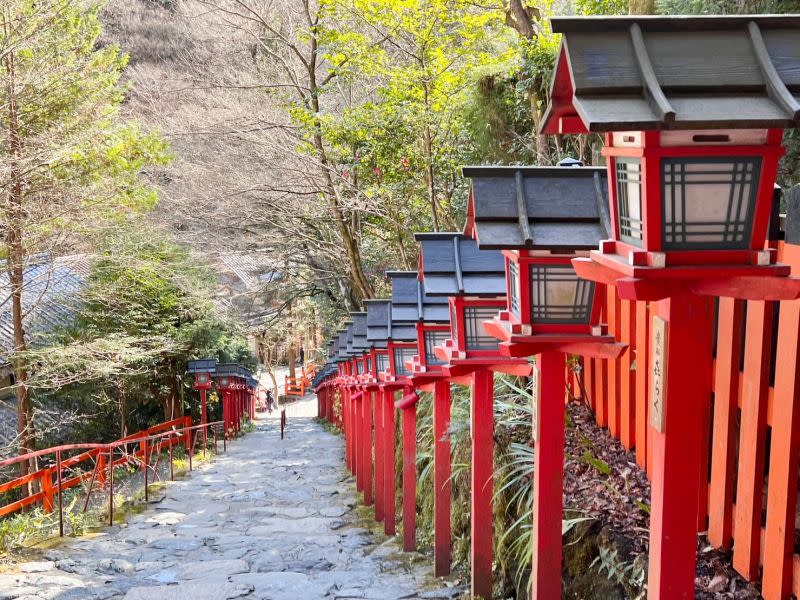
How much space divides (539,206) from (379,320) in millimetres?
5970

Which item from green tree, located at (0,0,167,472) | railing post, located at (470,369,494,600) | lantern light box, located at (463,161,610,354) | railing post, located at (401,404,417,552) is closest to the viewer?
lantern light box, located at (463,161,610,354)

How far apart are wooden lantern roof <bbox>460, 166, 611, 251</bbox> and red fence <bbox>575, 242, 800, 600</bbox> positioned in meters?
0.76

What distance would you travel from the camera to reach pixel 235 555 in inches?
340

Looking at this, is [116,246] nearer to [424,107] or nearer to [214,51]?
[214,51]

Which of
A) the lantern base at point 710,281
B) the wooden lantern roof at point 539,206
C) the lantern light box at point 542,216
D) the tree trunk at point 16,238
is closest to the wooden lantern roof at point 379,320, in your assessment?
the lantern light box at point 542,216

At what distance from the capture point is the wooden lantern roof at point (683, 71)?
6.84 ft

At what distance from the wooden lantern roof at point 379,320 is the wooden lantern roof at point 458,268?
355 cm

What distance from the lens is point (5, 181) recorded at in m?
11.9

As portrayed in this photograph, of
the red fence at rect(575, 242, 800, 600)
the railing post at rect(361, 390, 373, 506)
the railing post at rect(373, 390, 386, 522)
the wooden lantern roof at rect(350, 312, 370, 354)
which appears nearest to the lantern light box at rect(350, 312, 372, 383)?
the wooden lantern roof at rect(350, 312, 370, 354)

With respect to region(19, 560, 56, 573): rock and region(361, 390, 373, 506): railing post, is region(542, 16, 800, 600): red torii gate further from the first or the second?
region(361, 390, 373, 506): railing post

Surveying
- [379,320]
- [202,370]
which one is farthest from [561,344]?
[202,370]

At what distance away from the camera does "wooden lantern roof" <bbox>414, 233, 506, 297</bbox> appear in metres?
5.74

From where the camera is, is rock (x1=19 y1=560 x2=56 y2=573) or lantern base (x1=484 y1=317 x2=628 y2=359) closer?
lantern base (x1=484 y1=317 x2=628 y2=359)

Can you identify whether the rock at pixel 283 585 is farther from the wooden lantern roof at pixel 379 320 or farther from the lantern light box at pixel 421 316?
the wooden lantern roof at pixel 379 320
